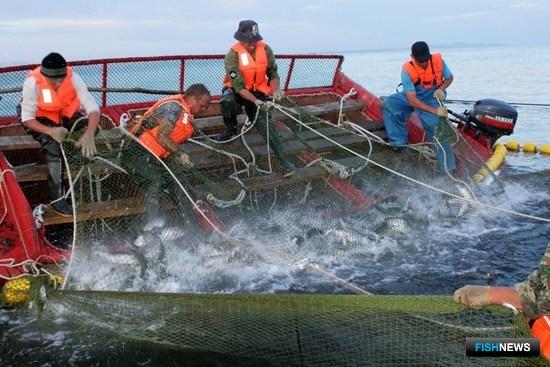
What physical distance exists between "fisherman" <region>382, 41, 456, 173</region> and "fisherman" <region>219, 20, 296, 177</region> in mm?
2086

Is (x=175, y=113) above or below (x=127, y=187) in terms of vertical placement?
above

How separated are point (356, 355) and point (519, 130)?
15595 millimetres

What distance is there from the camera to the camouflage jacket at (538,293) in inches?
121

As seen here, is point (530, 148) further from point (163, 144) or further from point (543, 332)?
point (543, 332)

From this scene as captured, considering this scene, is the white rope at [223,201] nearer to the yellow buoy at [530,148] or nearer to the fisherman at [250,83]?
the fisherman at [250,83]

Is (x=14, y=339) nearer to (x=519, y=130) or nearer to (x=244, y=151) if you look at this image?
(x=244, y=151)

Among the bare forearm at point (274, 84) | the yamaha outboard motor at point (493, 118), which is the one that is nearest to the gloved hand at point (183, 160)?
the bare forearm at point (274, 84)

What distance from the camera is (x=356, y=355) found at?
13.7 feet

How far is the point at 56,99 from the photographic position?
6188mm

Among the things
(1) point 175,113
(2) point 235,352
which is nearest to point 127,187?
(1) point 175,113

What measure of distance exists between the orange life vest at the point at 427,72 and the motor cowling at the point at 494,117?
1.45 metres

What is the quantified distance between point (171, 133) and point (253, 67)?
6.61 ft

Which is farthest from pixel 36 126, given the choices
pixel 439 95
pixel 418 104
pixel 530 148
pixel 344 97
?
pixel 530 148

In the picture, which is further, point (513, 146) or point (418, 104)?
point (513, 146)
